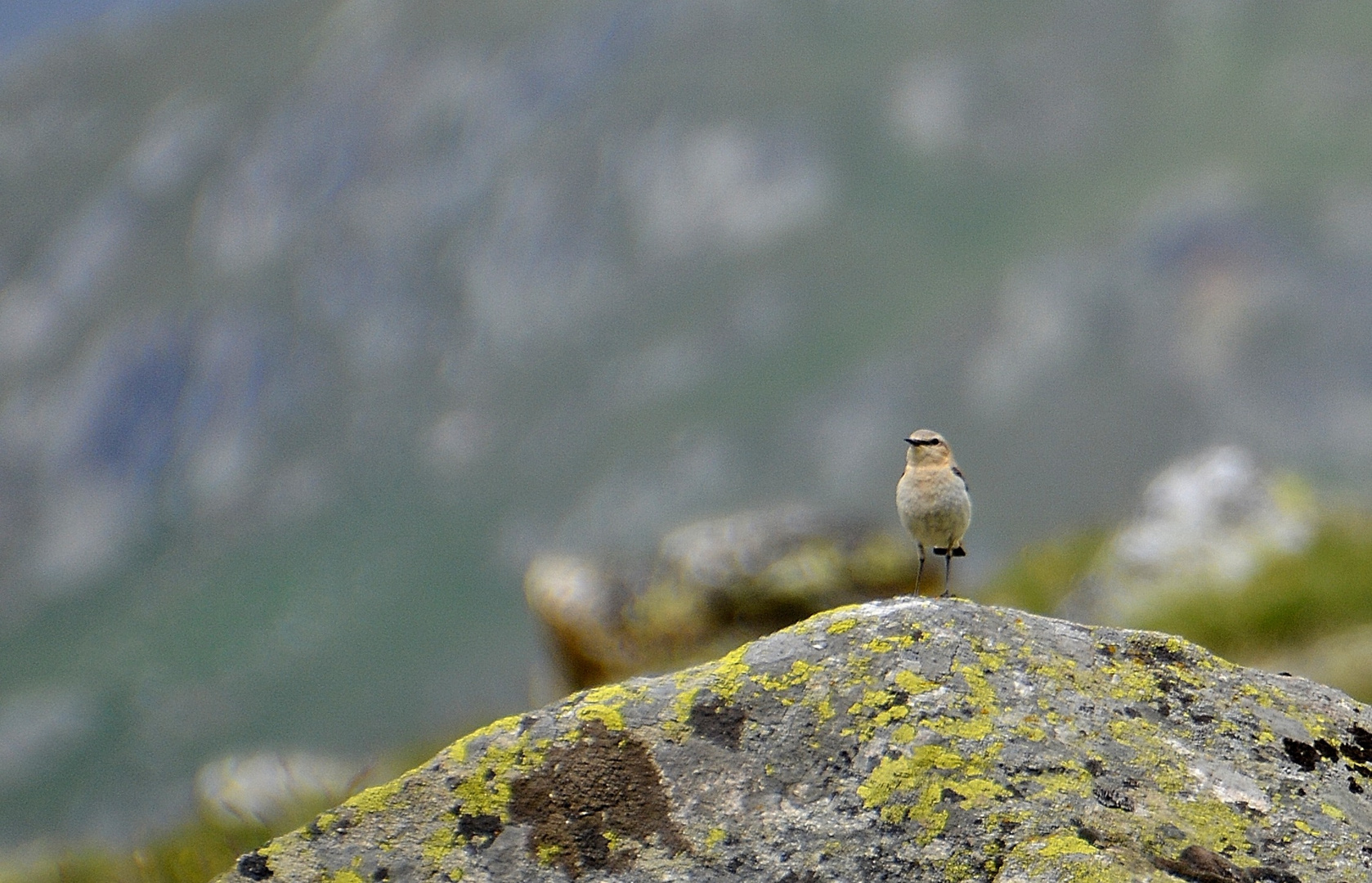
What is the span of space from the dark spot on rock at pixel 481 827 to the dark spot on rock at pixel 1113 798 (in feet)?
7.00

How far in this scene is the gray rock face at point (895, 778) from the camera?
14.5 feet

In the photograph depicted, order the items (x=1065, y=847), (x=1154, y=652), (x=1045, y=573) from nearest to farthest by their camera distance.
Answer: (x=1065, y=847) → (x=1154, y=652) → (x=1045, y=573)

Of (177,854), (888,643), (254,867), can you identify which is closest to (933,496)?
(888,643)

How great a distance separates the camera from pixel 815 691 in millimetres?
4961

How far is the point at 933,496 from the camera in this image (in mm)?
7598

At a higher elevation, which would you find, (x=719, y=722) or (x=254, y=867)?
(x=719, y=722)

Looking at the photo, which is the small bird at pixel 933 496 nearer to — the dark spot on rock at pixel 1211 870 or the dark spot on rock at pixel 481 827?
the dark spot on rock at pixel 1211 870

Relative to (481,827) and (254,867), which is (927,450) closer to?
(481,827)

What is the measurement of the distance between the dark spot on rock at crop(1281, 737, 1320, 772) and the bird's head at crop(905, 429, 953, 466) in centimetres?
319

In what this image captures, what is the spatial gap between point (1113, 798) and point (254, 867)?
3065mm

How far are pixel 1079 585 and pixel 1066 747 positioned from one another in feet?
35.3

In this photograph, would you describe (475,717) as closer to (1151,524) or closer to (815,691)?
(815,691)

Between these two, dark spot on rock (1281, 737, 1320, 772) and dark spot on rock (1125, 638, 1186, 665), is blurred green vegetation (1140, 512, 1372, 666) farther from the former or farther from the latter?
dark spot on rock (1281, 737, 1320, 772)

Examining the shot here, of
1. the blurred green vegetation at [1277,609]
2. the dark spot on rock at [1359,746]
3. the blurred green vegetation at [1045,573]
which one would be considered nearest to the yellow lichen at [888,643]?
the dark spot on rock at [1359,746]
